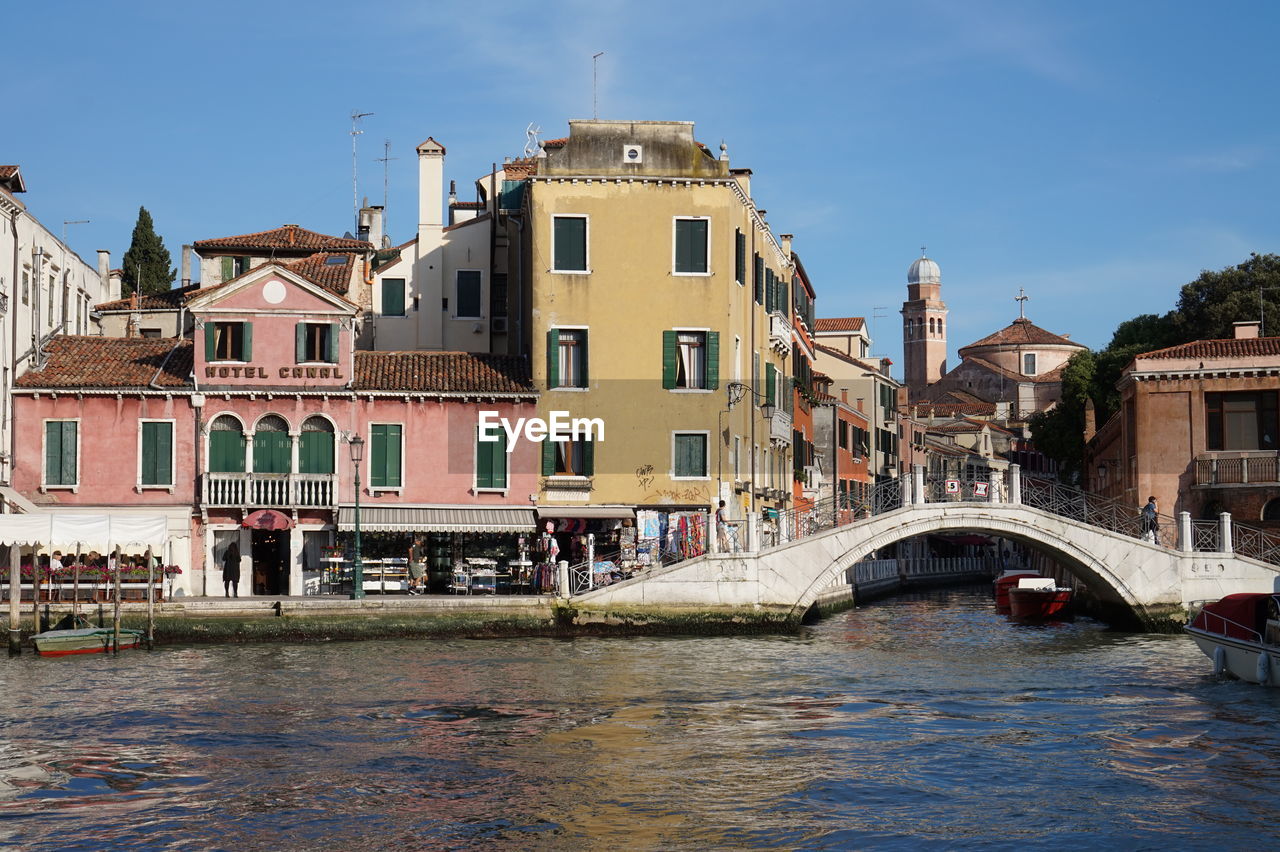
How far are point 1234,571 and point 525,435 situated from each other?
48.9 feet

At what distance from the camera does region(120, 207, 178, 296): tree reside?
59062mm

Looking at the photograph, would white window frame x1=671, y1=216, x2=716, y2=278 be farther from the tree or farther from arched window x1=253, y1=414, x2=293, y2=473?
the tree

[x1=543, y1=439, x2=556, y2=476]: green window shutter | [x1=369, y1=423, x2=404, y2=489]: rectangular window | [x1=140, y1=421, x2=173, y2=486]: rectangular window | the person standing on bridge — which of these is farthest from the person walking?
the person standing on bridge

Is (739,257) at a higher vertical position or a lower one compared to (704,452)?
higher

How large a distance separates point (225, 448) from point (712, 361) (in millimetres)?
10512

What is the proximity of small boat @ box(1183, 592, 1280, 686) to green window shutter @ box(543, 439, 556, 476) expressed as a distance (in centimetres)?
1367

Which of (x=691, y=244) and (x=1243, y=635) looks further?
(x=691, y=244)

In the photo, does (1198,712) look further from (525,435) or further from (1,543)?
(1,543)

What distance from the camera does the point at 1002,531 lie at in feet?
110

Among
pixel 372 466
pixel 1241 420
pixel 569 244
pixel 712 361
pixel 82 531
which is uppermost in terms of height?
pixel 569 244

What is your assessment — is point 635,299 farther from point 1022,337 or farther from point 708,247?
point 1022,337

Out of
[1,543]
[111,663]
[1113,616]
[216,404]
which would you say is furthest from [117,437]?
[1113,616]

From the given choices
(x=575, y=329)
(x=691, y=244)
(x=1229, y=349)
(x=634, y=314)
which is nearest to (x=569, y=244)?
(x=575, y=329)

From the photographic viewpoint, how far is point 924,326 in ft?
402
